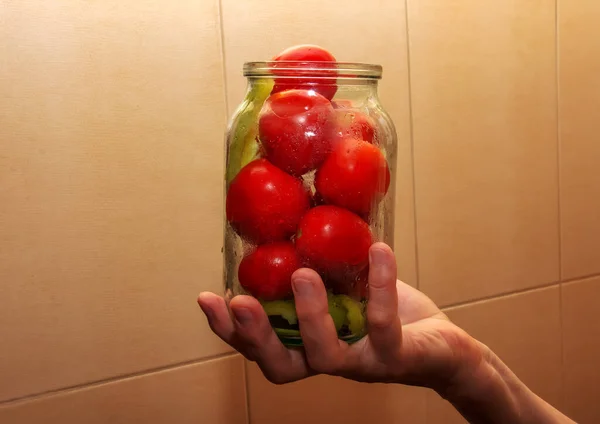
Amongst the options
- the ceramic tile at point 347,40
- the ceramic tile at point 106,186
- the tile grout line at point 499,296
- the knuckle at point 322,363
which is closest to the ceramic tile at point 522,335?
the tile grout line at point 499,296

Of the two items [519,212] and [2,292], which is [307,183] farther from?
[519,212]

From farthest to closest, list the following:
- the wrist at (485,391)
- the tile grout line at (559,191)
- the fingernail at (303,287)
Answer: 1. the tile grout line at (559,191)
2. the wrist at (485,391)
3. the fingernail at (303,287)

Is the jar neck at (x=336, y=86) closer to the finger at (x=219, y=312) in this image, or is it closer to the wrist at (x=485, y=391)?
the finger at (x=219, y=312)

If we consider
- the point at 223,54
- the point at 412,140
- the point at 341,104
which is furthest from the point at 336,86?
the point at 412,140

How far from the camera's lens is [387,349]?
0.46 meters

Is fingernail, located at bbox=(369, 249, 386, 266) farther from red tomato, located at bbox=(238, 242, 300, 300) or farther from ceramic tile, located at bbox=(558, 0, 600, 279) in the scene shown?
ceramic tile, located at bbox=(558, 0, 600, 279)

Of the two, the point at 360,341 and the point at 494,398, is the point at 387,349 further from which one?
the point at 494,398

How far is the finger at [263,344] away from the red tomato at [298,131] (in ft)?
0.31

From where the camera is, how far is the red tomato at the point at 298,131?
1.36ft

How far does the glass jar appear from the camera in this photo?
0.41m

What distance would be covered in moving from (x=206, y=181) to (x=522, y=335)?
21.6 inches

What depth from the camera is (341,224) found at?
406 millimetres

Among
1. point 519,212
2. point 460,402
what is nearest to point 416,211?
point 519,212

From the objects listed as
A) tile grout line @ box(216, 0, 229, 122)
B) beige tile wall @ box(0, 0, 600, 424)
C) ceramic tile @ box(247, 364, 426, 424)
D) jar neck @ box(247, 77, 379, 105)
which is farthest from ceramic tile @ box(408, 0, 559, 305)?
jar neck @ box(247, 77, 379, 105)
